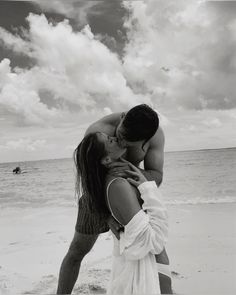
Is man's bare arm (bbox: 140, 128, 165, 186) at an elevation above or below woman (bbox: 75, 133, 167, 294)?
above

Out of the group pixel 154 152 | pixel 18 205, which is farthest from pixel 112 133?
pixel 18 205

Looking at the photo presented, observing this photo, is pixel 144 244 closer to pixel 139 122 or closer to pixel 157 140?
pixel 139 122

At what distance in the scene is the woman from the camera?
5.32 feet

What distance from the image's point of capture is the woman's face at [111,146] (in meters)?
1.73

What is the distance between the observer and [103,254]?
3.88 metres

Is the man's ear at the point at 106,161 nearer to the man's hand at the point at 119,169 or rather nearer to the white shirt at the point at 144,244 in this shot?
the man's hand at the point at 119,169

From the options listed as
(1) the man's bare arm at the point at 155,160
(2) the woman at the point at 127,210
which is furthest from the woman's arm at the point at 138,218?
(1) the man's bare arm at the point at 155,160

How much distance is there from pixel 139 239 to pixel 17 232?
3.93 meters

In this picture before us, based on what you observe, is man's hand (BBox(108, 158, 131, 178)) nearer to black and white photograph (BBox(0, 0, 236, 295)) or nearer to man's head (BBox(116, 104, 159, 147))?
black and white photograph (BBox(0, 0, 236, 295))

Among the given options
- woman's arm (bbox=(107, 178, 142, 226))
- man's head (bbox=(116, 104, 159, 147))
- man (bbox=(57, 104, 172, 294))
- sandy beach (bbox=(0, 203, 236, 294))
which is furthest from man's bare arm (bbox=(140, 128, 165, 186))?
sandy beach (bbox=(0, 203, 236, 294))

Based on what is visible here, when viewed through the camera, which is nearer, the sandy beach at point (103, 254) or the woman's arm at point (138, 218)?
the woman's arm at point (138, 218)

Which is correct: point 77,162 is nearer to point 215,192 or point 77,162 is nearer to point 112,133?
point 112,133

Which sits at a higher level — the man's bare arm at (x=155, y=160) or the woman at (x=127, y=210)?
the man's bare arm at (x=155, y=160)

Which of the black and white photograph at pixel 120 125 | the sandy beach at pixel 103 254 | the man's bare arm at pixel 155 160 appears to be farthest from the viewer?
the sandy beach at pixel 103 254
